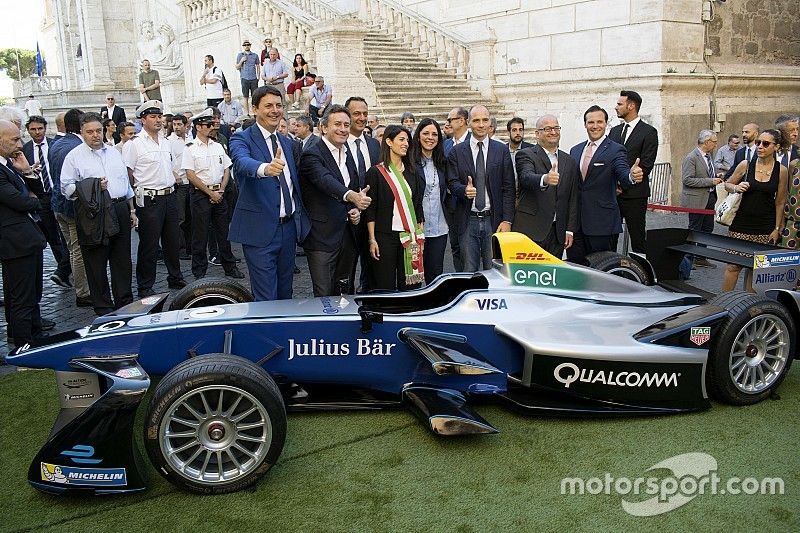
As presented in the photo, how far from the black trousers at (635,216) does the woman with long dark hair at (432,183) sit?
2.07 metres

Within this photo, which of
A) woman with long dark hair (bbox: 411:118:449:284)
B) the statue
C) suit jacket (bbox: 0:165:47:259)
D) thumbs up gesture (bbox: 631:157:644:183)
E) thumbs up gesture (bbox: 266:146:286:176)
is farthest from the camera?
the statue

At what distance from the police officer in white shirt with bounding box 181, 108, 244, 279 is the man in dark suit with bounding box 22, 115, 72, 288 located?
1.64 meters

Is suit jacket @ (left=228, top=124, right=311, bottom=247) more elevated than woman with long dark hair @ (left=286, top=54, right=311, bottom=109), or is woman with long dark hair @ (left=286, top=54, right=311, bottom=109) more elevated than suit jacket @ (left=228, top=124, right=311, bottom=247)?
woman with long dark hair @ (left=286, top=54, right=311, bottom=109)

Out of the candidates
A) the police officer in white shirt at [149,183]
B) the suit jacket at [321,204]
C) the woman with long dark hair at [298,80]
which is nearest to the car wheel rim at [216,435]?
the suit jacket at [321,204]

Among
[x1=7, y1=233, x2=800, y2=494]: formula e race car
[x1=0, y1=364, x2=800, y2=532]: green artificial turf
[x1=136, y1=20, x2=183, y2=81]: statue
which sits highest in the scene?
[x1=136, y1=20, x2=183, y2=81]: statue

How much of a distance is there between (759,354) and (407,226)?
→ 2.80 meters

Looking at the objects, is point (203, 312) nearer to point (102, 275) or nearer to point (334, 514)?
point (334, 514)

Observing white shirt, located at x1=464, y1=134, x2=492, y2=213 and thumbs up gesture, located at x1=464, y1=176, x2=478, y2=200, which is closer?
thumbs up gesture, located at x1=464, y1=176, x2=478, y2=200

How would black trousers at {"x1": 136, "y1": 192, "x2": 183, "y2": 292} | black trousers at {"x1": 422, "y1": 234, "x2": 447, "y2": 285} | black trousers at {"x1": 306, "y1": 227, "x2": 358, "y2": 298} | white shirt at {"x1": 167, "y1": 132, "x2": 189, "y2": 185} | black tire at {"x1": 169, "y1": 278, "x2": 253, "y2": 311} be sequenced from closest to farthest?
1. black tire at {"x1": 169, "y1": 278, "x2": 253, "y2": 311}
2. black trousers at {"x1": 306, "y1": 227, "x2": 358, "y2": 298}
3. black trousers at {"x1": 422, "y1": 234, "x2": 447, "y2": 285}
4. black trousers at {"x1": 136, "y1": 192, "x2": 183, "y2": 292}
5. white shirt at {"x1": 167, "y1": 132, "x2": 189, "y2": 185}

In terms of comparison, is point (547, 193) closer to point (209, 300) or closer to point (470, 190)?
point (470, 190)

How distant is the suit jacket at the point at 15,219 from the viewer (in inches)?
224

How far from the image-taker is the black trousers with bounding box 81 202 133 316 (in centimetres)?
695

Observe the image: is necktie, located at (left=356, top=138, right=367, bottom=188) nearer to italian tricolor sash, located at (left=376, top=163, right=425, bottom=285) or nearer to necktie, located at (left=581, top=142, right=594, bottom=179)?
italian tricolor sash, located at (left=376, top=163, right=425, bottom=285)

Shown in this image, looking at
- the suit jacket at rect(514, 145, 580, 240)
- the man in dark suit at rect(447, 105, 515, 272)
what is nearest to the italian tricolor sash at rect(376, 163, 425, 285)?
the man in dark suit at rect(447, 105, 515, 272)
